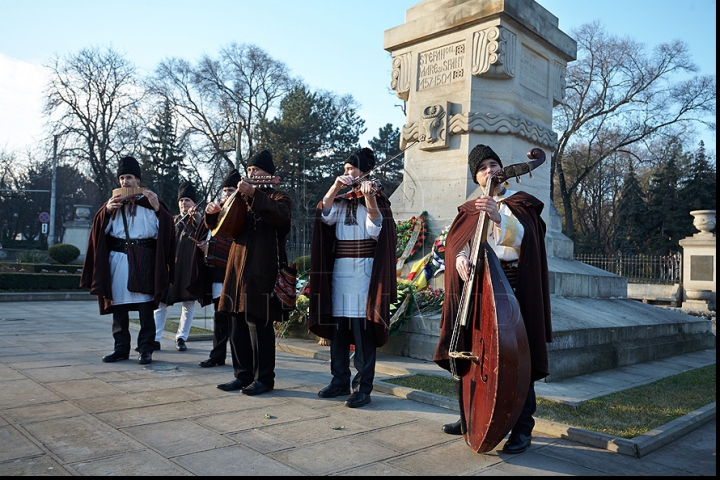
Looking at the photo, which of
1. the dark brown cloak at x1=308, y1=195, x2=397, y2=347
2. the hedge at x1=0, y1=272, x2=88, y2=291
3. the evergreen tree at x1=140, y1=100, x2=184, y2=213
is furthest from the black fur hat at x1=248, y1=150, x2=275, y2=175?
the evergreen tree at x1=140, y1=100, x2=184, y2=213

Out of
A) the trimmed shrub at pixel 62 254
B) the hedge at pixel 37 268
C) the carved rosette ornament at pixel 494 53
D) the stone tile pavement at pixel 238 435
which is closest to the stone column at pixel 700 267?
the carved rosette ornament at pixel 494 53

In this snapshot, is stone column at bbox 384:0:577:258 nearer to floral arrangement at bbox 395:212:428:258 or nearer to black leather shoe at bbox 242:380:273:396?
floral arrangement at bbox 395:212:428:258

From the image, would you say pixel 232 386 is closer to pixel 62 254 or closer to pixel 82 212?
pixel 62 254

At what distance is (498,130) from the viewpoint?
8.00 metres

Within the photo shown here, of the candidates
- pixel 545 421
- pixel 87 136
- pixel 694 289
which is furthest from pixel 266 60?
pixel 545 421

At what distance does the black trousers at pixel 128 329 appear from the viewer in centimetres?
646

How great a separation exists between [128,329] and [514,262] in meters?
4.49

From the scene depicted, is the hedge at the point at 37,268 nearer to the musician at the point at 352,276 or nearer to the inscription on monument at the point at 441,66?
the inscription on monument at the point at 441,66

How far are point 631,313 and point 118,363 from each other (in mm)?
6857

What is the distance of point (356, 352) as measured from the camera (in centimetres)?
514

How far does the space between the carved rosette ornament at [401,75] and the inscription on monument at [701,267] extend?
13.6 m

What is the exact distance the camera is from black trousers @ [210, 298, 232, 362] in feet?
21.1

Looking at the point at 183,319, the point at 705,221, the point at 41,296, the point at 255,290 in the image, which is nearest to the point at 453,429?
the point at 255,290

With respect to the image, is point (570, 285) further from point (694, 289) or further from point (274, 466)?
point (694, 289)
